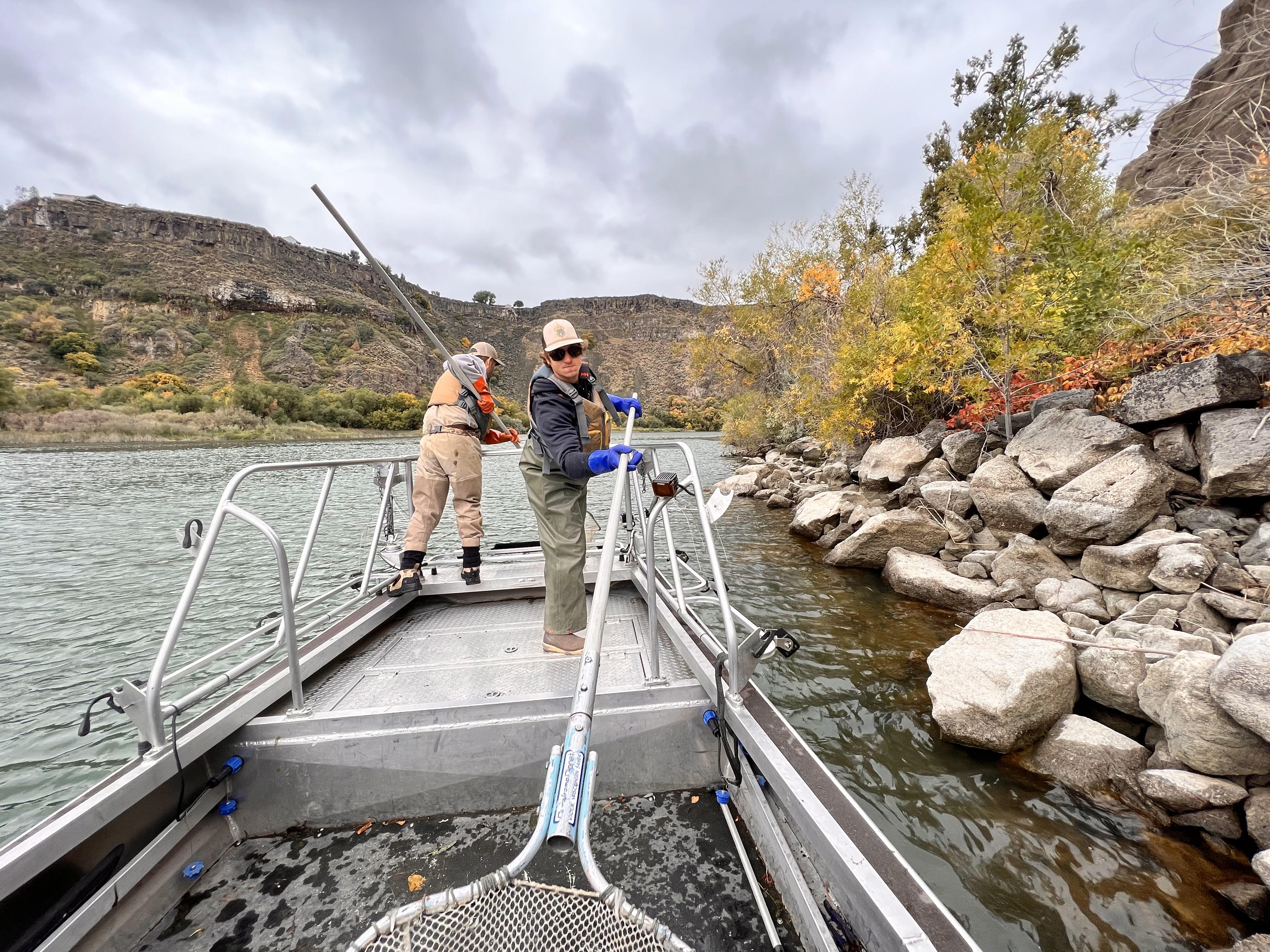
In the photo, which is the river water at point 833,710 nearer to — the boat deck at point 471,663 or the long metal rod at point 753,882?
the long metal rod at point 753,882

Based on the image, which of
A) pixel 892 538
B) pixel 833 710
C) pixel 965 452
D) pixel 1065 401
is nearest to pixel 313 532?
pixel 833 710

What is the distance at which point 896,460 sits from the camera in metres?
10.4

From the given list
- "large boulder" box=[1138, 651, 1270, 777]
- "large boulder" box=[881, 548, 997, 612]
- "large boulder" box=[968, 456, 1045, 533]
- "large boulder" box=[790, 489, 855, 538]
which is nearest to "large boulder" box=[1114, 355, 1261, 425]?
"large boulder" box=[968, 456, 1045, 533]

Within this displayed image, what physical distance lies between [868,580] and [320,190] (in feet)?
25.8

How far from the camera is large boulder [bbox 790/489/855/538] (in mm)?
9945

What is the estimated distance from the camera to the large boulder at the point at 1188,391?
17.9ft

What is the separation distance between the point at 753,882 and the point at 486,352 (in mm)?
4327

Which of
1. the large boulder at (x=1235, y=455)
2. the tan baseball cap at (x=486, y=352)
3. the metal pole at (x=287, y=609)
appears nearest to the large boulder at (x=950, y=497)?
the large boulder at (x=1235, y=455)

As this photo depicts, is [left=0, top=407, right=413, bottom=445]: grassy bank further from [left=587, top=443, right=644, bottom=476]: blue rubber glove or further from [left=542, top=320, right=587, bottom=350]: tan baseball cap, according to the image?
[left=587, top=443, right=644, bottom=476]: blue rubber glove

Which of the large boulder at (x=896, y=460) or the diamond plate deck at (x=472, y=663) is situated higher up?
the large boulder at (x=896, y=460)

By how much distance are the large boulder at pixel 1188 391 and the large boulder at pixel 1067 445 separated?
238mm

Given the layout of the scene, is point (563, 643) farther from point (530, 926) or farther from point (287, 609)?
point (530, 926)

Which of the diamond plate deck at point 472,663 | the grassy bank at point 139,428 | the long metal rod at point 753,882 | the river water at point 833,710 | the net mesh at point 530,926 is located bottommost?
the river water at point 833,710

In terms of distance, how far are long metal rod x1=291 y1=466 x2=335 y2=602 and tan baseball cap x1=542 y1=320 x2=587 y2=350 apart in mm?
1756
